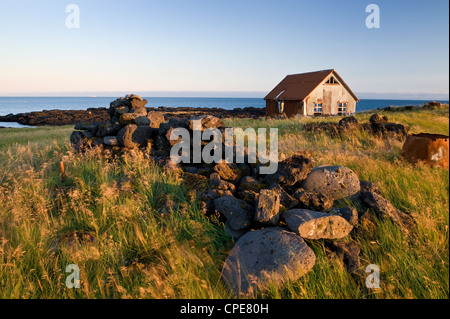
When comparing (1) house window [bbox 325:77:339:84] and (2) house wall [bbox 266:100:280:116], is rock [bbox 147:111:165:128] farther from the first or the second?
(2) house wall [bbox 266:100:280:116]

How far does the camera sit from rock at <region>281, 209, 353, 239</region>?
13.0 feet

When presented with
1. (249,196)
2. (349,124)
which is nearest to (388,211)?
(249,196)

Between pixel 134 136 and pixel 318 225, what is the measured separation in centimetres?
601

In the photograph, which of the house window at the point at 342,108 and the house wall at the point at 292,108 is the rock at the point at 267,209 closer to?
the house wall at the point at 292,108

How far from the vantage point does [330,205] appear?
4.93 metres

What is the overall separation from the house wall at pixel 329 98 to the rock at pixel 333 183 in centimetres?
2341

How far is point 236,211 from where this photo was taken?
4.37m

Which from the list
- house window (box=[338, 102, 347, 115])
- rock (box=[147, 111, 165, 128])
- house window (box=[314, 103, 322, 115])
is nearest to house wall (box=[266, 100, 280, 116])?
house window (box=[314, 103, 322, 115])

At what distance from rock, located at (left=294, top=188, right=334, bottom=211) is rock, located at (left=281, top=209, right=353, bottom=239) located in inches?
26.0

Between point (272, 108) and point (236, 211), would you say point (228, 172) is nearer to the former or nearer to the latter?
point (236, 211)

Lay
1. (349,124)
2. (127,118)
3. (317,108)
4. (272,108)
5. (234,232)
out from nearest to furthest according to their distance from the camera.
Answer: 1. (234,232)
2. (127,118)
3. (349,124)
4. (317,108)
5. (272,108)

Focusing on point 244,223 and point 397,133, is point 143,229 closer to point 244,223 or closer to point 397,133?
point 244,223
